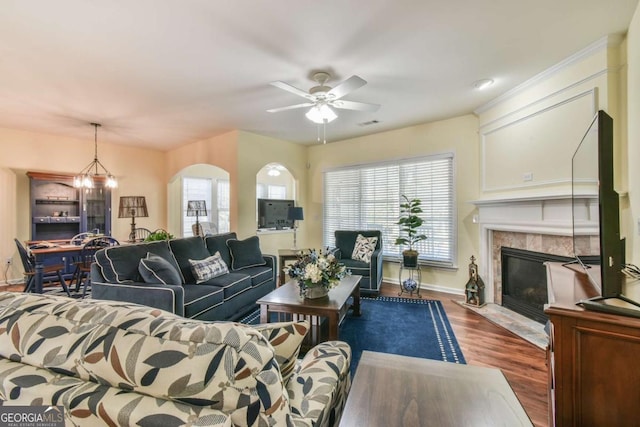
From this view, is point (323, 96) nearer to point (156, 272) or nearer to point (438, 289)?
point (156, 272)

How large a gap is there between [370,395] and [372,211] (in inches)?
167

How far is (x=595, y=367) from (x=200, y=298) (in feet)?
9.36

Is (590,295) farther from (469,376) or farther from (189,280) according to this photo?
(189,280)

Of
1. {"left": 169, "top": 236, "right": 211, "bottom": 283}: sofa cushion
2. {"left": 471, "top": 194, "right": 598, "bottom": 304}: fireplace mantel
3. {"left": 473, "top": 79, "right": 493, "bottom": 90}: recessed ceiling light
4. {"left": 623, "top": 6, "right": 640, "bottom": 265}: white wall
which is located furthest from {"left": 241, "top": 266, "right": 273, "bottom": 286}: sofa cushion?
{"left": 623, "top": 6, "right": 640, "bottom": 265}: white wall

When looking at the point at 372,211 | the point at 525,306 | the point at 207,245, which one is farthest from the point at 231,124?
the point at 525,306

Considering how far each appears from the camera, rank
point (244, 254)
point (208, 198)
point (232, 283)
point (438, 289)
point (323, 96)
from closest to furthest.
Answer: point (323, 96)
point (232, 283)
point (244, 254)
point (438, 289)
point (208, 198)

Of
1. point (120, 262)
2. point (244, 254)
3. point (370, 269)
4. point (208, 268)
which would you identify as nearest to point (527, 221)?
Result: point (370, 269)

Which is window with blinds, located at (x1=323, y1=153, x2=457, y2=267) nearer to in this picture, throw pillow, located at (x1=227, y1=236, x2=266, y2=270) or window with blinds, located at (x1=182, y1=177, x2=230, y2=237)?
throw pillow, located at (x1=227, y1=236, x2=266, y2=270)

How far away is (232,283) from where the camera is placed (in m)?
3.25

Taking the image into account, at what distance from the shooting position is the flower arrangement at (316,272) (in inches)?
101

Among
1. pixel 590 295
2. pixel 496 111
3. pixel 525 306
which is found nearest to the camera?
pixel 590 295

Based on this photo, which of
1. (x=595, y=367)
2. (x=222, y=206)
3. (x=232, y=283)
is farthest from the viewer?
(x=222, y=206)

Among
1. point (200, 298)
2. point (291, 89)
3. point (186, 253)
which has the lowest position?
point (200, 298)

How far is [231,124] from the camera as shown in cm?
444
